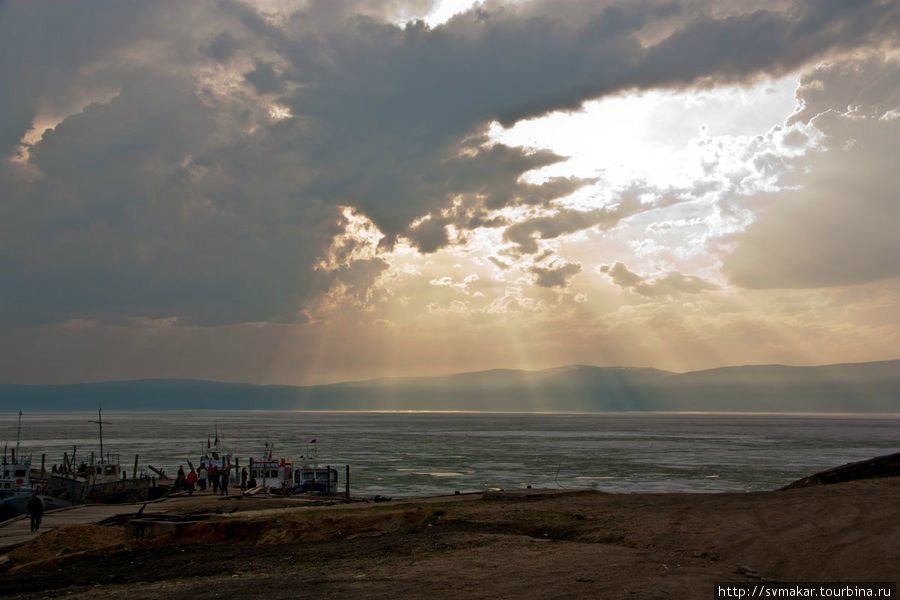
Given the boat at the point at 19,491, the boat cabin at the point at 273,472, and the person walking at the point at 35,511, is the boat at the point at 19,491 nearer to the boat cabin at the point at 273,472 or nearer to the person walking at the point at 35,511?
the person walking at the point at 35,511

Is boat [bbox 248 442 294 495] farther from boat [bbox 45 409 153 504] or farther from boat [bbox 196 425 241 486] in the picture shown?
boat [bbox 45 409 153 504]

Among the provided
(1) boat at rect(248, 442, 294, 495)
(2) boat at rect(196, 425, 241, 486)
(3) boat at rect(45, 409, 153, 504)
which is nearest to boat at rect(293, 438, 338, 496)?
(1) boat at rect(248, 442, 294, 495)

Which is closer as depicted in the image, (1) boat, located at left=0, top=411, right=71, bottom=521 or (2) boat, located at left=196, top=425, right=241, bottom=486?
(1) boat, located at left=0, top=411, right=71, bottom=521

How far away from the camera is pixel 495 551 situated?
18984mm

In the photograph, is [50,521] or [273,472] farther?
[273,472]

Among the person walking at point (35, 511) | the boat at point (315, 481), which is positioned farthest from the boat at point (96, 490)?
the person walking at point (35, 511)

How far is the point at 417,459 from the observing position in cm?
8994

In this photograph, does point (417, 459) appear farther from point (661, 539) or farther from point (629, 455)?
point (661, 539)

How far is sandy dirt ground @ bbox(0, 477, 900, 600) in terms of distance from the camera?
15039mm

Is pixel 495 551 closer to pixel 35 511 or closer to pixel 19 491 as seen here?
pixel 35 511

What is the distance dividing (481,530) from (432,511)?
5555 millimetres

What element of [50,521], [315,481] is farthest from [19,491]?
[315,481]

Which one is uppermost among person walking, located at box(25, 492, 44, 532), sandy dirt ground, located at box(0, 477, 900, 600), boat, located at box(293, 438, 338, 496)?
sandy dirt ground, located at box(0, 477, 900, 600)

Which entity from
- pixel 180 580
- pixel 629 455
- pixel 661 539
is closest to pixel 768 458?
pixel 629 455
